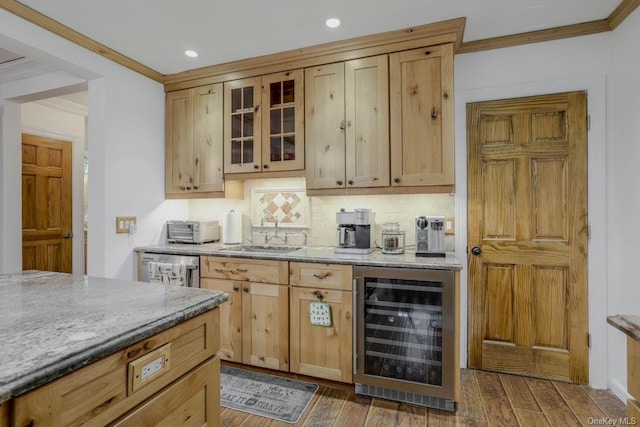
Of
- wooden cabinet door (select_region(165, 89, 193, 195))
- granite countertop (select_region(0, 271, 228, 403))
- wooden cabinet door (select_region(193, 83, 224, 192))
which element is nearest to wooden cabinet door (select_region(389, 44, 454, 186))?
wooden cabinet door (select_region(193, 83, 224, 192))

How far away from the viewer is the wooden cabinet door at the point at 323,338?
2301 mm

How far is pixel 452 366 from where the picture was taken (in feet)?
6.84

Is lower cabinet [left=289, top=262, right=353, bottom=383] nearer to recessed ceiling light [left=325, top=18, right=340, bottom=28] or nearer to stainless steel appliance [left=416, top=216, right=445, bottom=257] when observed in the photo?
stainless steel appliance [left=416, top=216, right=445, bottom=257]

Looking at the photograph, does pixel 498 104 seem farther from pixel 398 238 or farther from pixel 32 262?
pixel 32 262

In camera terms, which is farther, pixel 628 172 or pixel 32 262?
pixel 32 262

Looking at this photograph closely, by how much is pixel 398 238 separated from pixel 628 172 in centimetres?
151

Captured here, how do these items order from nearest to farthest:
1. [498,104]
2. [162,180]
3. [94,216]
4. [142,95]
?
[498,104]
[94,216]
[142,95]
[162,180]

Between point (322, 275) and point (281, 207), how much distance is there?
1.07 metres

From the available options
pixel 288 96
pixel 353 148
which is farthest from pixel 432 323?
pixel 288 96

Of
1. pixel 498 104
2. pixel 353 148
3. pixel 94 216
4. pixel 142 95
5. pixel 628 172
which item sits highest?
pixel 142 95

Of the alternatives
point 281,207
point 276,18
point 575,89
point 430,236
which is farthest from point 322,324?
point 575,89

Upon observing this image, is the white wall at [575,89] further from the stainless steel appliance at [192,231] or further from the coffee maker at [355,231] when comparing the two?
the stainless steel appliance at [192,231]

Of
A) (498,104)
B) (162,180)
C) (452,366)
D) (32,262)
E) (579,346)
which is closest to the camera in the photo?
(452,366)

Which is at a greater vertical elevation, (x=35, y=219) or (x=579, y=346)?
(x=35, y=219)
